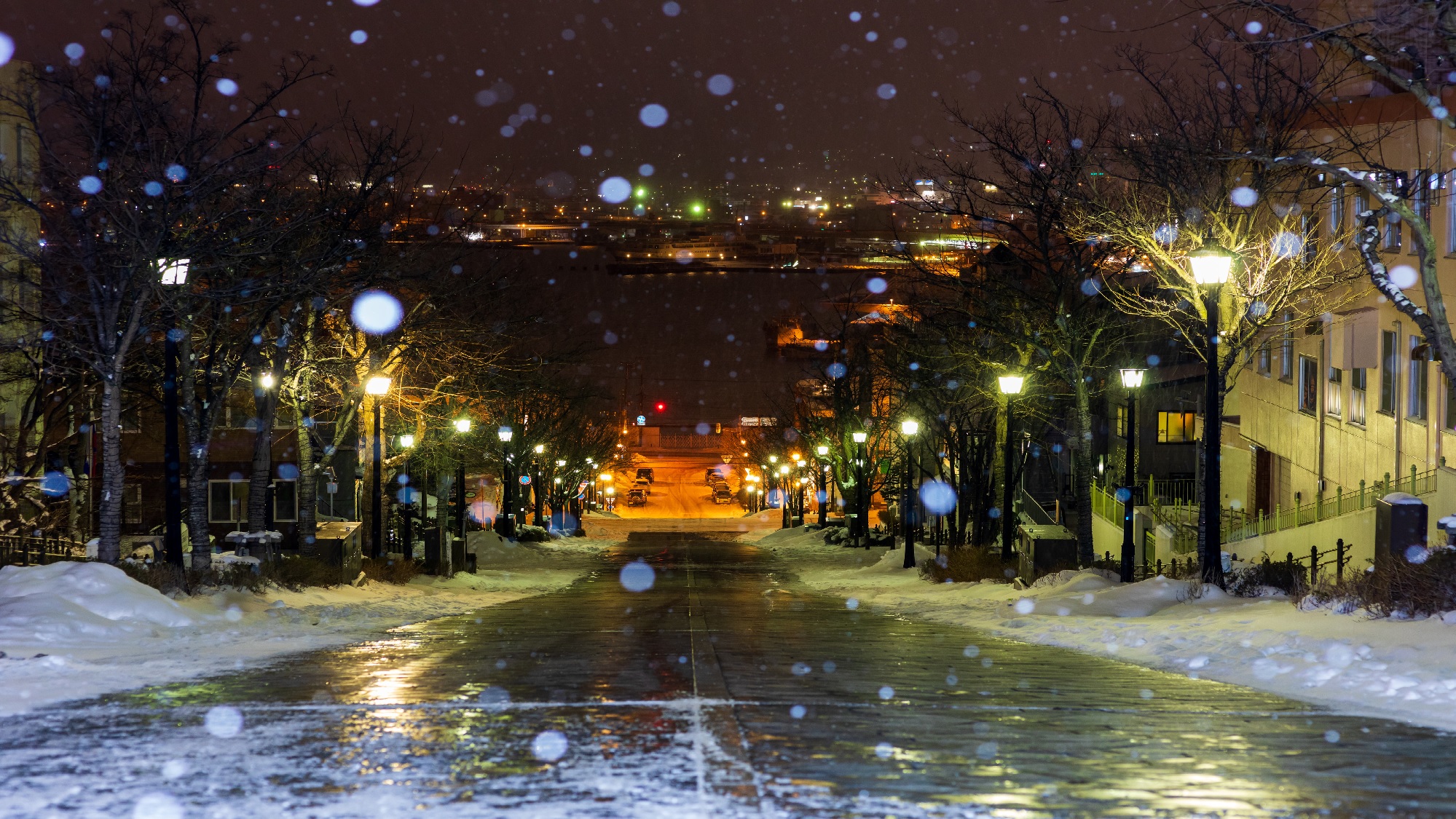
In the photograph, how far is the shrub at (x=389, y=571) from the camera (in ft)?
86.1

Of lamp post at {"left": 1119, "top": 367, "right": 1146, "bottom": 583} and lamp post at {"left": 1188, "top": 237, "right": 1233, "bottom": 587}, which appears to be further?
lamp post at {"left": 1119, "top": 367, "right": 1146, "bottom": 583}

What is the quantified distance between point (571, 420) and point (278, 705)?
53.3 meters

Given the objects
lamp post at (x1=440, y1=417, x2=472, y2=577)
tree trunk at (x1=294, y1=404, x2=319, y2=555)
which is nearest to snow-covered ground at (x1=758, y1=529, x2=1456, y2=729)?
tree trunk at (x1=294, y1=404, x2=319, y2=555)

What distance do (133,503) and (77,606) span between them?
120 ft

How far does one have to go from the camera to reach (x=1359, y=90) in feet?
94.4

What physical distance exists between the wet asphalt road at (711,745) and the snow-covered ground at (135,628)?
734 mm

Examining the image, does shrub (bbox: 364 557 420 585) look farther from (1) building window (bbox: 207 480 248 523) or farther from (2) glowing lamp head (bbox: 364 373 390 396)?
(1) building window (bbox: 207 480 248 523)

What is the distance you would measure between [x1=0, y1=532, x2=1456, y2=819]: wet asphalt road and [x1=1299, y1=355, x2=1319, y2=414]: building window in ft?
77.4

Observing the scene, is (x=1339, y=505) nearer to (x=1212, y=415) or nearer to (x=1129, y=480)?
(x=1129, y=480)

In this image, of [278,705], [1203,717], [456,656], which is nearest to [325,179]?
[456,656]

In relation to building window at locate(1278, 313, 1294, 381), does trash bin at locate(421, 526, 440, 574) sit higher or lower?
lower

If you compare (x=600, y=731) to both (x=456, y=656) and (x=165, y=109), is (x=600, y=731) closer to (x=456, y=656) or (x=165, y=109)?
(x=456, y=656)

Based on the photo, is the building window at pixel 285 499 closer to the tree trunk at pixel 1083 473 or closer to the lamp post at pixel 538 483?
the lamp post at pixel 538 483

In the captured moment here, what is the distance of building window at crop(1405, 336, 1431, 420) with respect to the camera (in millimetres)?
24469
